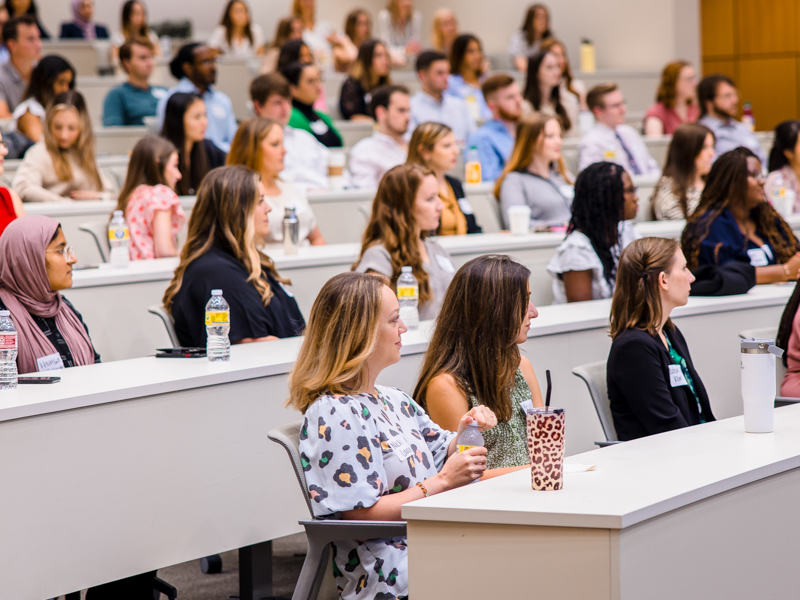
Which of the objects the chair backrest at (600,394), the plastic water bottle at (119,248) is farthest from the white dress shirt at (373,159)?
the chair backrest at (600,394)

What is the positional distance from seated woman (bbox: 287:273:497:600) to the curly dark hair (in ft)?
6.55

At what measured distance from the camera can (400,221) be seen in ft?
12.2

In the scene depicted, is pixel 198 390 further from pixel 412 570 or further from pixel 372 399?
pixel 412 570

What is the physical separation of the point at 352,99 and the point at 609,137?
2.25 meters

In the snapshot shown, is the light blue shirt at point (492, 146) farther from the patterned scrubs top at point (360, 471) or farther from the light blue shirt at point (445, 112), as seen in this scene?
the patterned scrubs top at point (360, 471)

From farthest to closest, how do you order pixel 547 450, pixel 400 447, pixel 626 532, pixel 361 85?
pixel 361 85 < pixel 400 447 < pixel 547 450 < pixel 626 532

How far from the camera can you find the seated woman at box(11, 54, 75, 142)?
6.31 m

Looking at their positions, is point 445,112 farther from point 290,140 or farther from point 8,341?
point 8,341

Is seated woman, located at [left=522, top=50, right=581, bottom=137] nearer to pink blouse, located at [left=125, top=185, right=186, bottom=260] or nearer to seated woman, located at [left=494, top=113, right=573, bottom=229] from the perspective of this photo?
seated woman, located at [left=494, top=113, right=573, bottom=229]

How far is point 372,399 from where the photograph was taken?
205cm

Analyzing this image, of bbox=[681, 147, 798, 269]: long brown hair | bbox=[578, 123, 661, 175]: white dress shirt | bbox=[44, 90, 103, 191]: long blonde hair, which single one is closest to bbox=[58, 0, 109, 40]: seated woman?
bbox=[44, 90, 103, 191]: long blonde hair

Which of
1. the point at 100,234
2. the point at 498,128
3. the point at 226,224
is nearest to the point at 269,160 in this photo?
the point at 100,234

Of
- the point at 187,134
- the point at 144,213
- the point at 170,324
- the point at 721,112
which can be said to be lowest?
the point at 170,324

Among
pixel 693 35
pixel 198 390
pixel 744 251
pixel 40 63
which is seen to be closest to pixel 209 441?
pixel 198 390
